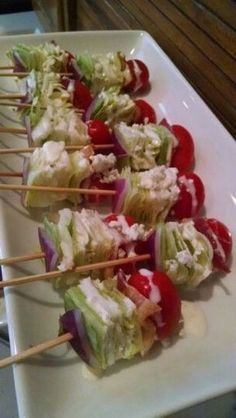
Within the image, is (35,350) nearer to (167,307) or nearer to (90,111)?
(167,307)

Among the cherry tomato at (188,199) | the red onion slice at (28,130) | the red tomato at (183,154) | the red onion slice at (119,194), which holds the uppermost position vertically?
the red onion slice at (28,130)

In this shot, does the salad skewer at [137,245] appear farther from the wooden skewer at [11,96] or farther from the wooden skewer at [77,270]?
the wooden skewer at [11,96]

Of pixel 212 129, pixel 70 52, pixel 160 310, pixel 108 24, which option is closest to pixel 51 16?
pixel 108 24

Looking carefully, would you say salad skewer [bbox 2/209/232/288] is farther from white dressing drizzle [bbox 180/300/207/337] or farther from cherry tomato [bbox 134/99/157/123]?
cherry tomato [bbox 134/99/157/123]

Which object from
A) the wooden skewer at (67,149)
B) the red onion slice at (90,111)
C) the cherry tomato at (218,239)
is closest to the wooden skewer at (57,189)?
the wooden skewer at (67,149)

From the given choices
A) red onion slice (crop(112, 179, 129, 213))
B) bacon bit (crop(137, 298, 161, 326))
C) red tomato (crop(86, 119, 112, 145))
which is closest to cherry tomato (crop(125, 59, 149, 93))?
red tomato (crop(86, 119, 112, 145))

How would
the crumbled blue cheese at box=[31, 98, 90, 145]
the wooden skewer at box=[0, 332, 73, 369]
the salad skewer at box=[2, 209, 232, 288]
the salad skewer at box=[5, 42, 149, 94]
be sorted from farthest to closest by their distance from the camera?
the salad skewer at box=[5, 42, 149, 94]
the crumbled blue cheese at box=[31, 98, 90, 145]
the salad skewer at box=[2, 209, 232, 288]
the wooden skewer at box=[0, 332, 73, 369]
